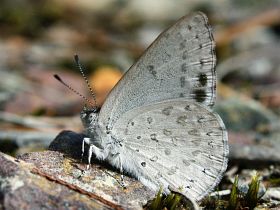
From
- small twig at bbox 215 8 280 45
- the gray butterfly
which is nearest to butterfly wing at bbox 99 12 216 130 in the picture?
the gray butterfly

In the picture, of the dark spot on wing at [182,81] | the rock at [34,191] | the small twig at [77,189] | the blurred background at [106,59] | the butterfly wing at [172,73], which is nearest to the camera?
the rock at [34,191]

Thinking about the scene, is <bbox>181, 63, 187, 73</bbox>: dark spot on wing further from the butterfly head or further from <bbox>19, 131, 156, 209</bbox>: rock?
<bbox>19, 131, 156, 209</bbox>: rock

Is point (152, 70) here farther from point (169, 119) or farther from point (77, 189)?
point (77, 189)

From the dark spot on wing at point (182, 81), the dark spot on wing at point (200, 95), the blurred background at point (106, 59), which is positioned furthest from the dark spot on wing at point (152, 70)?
the blurred background at point (106, 59)

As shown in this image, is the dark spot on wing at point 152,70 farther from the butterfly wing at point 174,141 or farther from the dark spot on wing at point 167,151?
the dark spot on wing at point 167,151

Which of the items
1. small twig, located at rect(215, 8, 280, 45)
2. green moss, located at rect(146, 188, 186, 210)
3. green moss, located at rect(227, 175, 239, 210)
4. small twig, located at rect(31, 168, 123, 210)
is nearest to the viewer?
small twig, located at rect(31, 168, 123, 210)

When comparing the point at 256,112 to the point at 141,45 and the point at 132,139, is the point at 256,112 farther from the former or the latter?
the point at 141,45
